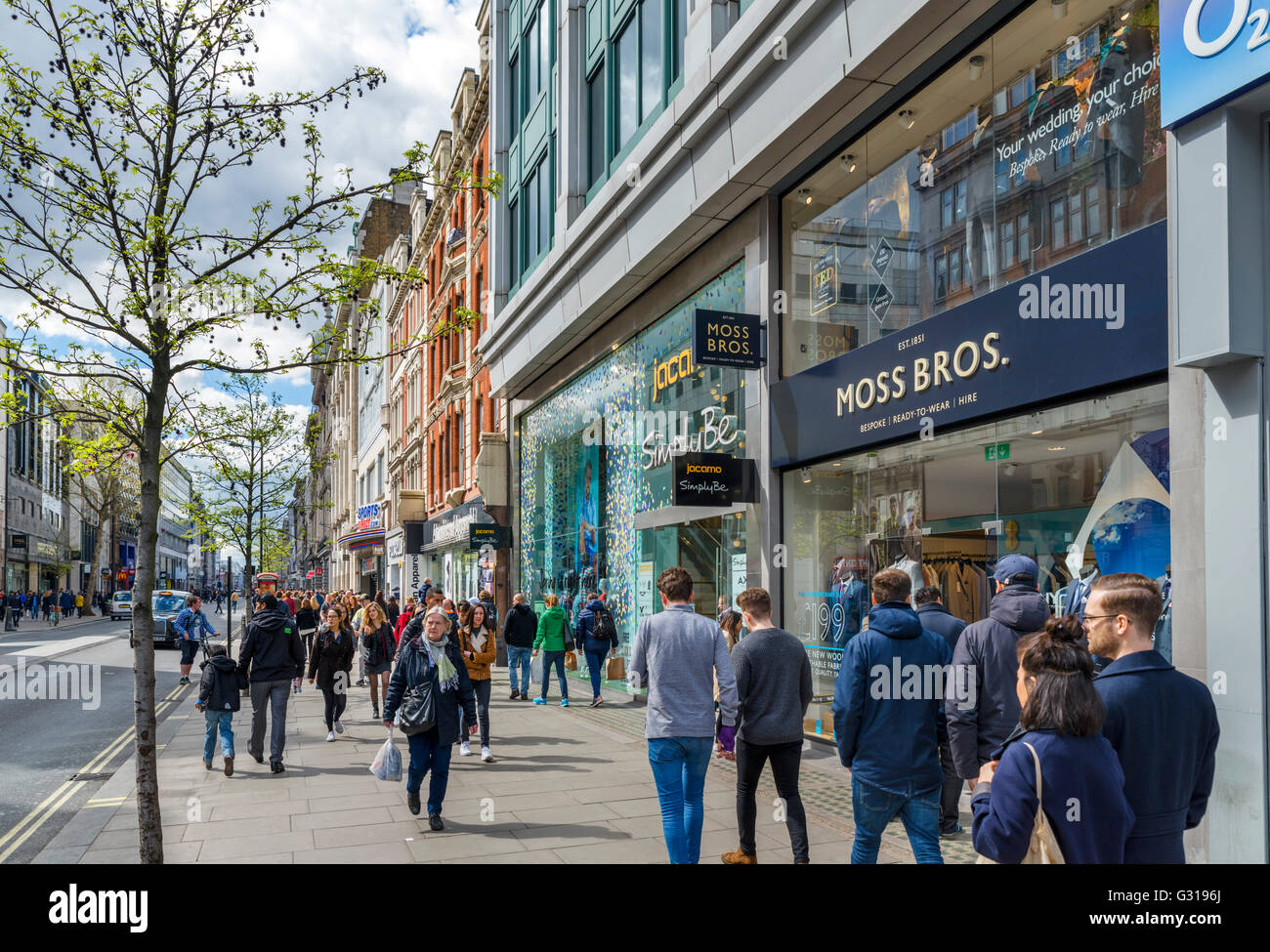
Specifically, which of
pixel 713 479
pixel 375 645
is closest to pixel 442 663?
pixel 713 479

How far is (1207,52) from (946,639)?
4157 mm

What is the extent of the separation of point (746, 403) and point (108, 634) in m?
33.5

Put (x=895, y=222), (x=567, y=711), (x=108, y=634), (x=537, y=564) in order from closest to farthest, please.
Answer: (x=895, y=222) < (x=567, y=711) < (x=537, y=564) < (x=108, y=634)

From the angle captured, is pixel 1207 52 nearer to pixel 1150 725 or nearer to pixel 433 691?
pixel 1150 725

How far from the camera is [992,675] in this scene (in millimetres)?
6027

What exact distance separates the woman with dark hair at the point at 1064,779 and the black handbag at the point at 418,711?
5.62m

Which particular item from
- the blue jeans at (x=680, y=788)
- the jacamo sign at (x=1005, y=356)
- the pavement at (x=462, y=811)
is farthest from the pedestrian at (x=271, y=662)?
the jacamo sign at (x=1005, y=356)

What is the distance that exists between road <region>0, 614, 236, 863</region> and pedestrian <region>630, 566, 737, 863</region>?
4957 millimetres

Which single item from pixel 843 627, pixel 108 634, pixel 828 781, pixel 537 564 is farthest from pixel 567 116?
pixel 108 634

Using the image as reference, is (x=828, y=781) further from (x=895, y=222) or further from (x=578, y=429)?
(x=578, y=429)

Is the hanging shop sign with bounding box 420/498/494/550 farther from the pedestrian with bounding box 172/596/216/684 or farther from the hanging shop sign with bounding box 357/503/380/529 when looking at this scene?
the hanging shop sign with bounding box 357/503/380/529

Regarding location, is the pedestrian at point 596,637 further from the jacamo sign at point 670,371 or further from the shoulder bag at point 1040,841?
the shoulder bag at point 1040,841

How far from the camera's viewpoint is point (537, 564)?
23.3 meters

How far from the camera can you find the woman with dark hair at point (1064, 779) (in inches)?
109
